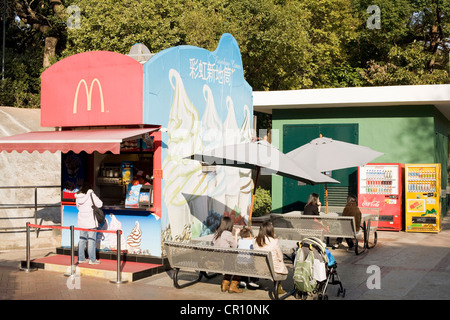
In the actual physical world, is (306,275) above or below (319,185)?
below

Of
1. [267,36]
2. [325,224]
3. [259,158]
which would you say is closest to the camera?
[259,158]

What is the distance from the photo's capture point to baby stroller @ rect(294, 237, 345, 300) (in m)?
8.05

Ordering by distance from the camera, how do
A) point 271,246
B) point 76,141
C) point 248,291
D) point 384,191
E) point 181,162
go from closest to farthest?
A: point 271,246 < point 248,291 < point 76,141 < point 181,162 < point 384,191

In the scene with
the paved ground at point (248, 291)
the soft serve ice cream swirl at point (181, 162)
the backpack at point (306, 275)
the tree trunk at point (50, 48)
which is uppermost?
the tree trunk at point (50, 48)

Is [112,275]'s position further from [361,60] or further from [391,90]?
[361,60]

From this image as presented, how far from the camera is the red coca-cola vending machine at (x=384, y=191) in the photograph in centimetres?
1658

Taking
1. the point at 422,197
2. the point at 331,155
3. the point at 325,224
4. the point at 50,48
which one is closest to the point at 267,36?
the point at 50,48

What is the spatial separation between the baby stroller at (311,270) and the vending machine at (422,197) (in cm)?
889

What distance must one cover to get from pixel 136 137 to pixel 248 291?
3.46 meters

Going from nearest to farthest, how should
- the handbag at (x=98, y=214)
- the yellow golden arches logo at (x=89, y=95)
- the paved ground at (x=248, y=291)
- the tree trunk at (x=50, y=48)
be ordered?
the paved ground at (x=248, y=291)
the handbag at (x=98, y=214)
the yellow golden arches logo at (x=89, y=95)
the tree trunk at (x=50, y=48)

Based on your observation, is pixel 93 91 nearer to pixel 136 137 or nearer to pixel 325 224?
pixel 136 137

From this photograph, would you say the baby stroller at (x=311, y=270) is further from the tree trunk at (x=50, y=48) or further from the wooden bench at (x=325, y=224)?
the tree trunk at (x=50, y=48)

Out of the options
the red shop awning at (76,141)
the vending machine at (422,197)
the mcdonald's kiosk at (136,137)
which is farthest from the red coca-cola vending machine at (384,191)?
the red shop awning at (76,141)

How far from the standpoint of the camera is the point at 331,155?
13242 millimetres
